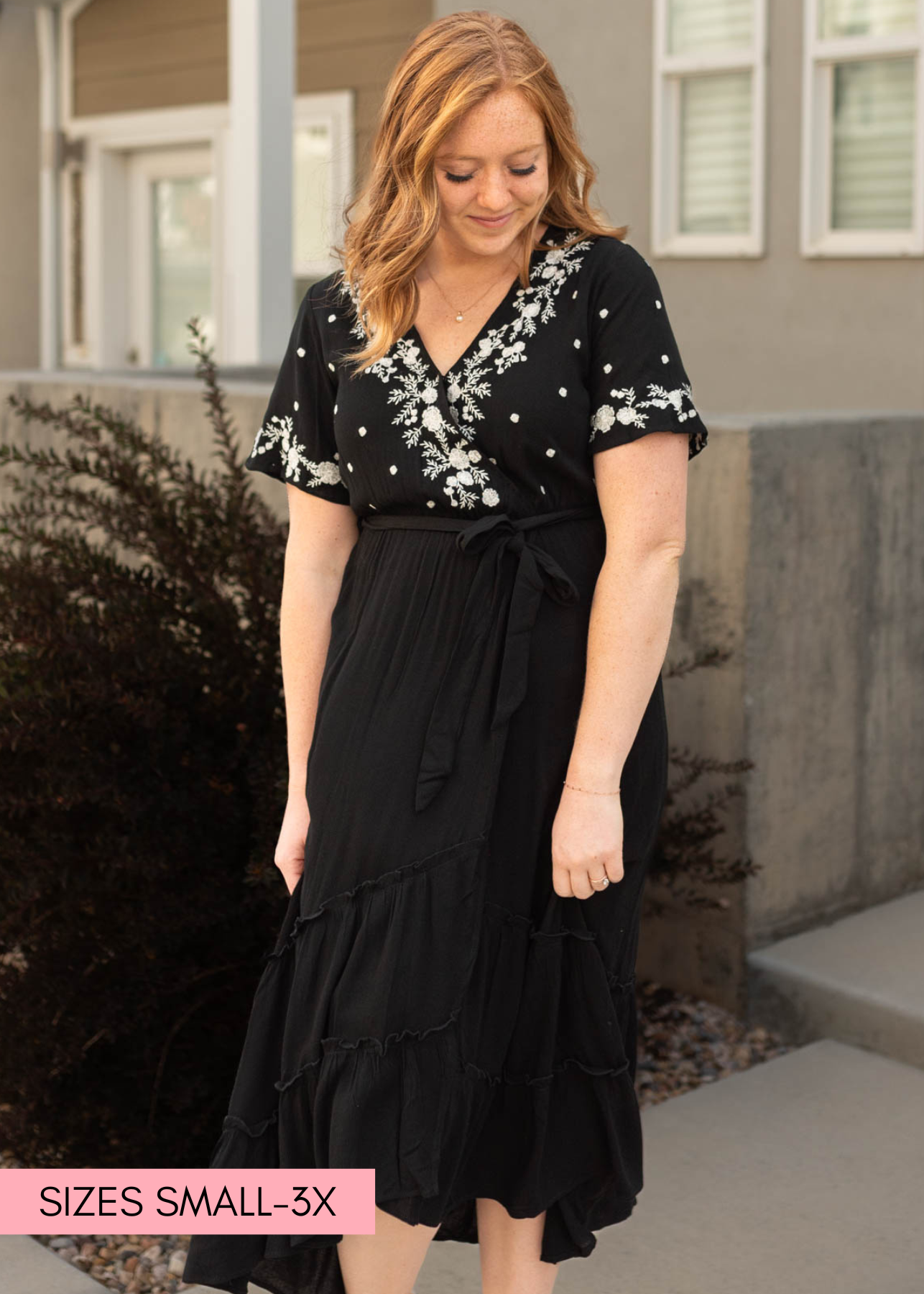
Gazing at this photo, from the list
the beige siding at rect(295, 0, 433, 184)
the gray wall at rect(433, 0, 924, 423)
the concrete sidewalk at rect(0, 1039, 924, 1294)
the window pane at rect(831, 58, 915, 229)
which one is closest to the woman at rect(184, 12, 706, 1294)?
the concrete sidewalk at rect(0, 1039, 924, 1294)

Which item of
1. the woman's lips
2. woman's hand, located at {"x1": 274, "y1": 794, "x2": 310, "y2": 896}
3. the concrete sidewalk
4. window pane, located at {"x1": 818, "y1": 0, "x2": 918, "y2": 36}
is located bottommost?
the concrete sidewalk

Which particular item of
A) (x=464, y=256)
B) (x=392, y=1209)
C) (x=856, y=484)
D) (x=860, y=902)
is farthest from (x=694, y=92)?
(x=392, y=1209)

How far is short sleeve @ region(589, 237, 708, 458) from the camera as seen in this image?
196cm

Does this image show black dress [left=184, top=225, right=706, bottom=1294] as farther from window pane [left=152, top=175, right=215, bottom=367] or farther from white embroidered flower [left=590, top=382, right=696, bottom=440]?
window pane [left=152, top=175, right=215, bottom=367]

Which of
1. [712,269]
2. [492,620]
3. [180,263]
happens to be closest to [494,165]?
[492,620]

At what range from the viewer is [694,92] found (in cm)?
734

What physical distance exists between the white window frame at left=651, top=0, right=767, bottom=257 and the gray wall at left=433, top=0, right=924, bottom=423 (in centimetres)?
4

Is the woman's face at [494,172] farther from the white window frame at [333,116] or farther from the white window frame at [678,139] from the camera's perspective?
the white window frame at [333,116]

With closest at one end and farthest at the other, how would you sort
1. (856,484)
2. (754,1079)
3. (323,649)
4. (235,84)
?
(323,649), (754,1079), (856,484), (235,84)

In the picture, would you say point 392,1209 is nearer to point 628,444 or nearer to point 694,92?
point 628,444

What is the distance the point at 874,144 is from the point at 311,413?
510 centimetres

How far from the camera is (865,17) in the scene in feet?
21.6

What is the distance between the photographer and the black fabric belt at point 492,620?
2008 mm

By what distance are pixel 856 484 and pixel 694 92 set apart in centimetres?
397
